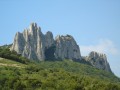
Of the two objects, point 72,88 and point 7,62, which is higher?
point 7,62

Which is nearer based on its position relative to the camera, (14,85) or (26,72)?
(14,85)

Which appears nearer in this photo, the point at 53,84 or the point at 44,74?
the point at 53,84

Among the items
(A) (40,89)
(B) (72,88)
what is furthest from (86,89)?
(A) (40,89)

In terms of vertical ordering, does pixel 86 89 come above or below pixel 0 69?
below

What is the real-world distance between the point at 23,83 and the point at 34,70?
165ft

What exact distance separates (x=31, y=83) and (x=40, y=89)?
527 inches

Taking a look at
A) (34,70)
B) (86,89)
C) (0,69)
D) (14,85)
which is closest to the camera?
(86,89)

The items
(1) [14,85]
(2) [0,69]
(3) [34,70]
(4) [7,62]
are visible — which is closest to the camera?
(1) [14,85]

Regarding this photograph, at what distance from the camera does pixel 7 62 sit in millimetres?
183625

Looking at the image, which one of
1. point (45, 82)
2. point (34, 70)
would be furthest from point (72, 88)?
point (34, 70)

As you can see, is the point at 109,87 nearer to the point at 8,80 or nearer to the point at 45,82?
the point at 45,82

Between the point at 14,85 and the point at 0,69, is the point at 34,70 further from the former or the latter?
the point at 14,85

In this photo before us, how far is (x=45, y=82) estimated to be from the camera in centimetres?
12075

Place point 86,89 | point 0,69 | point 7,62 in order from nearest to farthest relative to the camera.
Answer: point 86,89, point 0,69, point 7,62
